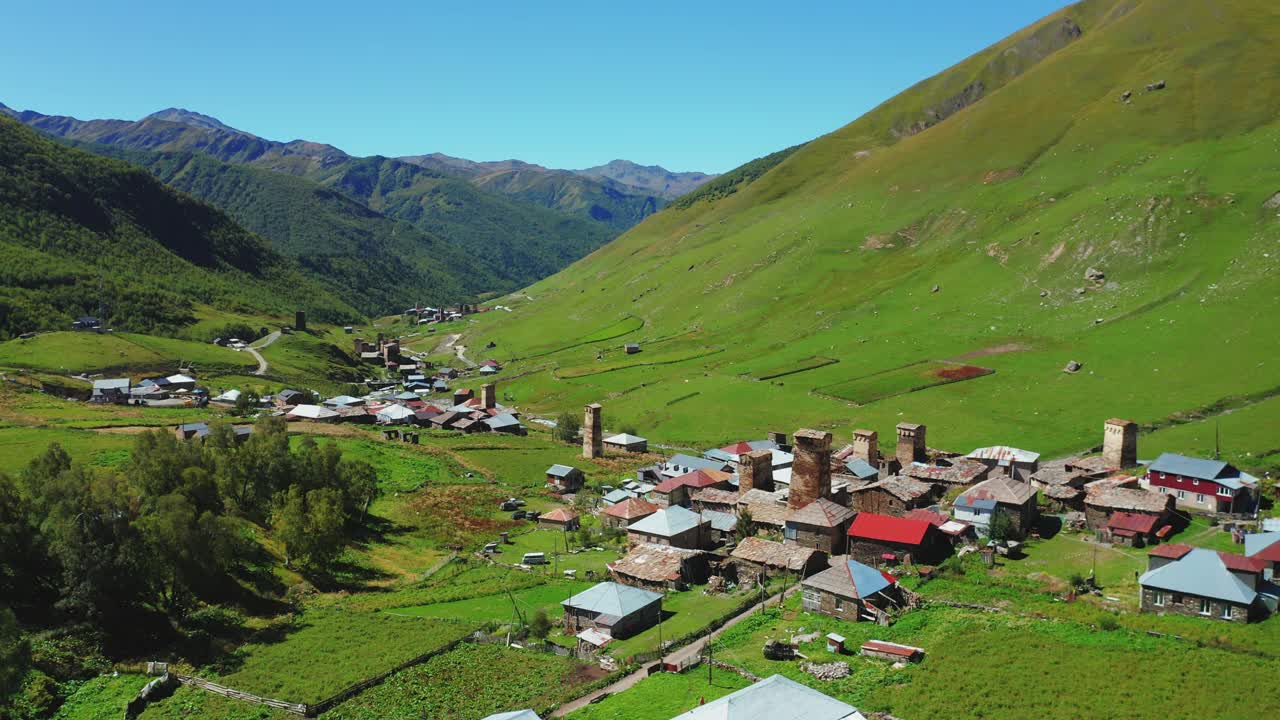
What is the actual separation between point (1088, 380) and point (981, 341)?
812 inches

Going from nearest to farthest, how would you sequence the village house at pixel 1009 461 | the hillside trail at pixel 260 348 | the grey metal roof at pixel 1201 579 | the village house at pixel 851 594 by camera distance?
the grey metal roof at pixel 1201 579
the village house at pixel 851 594
the village house at pixel 1009 461
the hillside trail at pixel 260 348

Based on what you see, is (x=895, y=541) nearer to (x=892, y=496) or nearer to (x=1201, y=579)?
(x=892, y=496)

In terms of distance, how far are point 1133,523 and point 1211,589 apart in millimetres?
11795

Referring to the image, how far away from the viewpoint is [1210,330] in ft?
311

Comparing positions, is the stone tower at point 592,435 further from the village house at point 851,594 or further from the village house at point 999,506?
the village house at point 851,594

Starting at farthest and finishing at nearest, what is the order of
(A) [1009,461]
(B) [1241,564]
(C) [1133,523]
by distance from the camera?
1. (A) [1009,461]
2. (C) [1133,523]
3. (B) [1241,564]

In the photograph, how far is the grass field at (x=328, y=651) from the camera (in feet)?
108

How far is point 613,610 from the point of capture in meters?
38.7

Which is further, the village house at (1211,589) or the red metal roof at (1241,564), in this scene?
the red metal roof at (1241,564)

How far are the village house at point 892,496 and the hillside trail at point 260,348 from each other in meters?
108

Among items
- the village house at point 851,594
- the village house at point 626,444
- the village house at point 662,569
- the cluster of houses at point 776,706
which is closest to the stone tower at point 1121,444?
the village house at point 851,594

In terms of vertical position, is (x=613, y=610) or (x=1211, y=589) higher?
(x=1211, y=589)

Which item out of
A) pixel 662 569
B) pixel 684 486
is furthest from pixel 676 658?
pixel 684 486

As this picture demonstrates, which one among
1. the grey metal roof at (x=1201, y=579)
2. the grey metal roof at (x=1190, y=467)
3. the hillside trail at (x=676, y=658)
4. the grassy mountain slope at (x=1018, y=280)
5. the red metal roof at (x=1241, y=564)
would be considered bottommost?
the hillside trail at (x=676, y=658)
